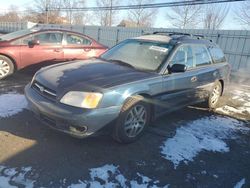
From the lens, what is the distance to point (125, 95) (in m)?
3.79

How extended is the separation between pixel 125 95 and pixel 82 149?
3.07 ft

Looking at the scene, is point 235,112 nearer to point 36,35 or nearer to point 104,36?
point 36,35

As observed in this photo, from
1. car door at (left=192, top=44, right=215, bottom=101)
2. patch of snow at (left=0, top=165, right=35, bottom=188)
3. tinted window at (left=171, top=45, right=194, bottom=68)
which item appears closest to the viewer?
patch of snow at (left=0, top=165, right=35, bottom=188)

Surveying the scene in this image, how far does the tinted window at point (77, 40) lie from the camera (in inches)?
318

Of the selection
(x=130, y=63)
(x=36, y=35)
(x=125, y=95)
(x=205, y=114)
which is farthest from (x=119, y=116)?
(x=36, y=35)

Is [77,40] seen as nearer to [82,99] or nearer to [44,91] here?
[44,91]

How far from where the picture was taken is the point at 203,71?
5.48 m

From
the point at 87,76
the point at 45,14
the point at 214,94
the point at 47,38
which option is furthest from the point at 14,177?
the point at 45,14

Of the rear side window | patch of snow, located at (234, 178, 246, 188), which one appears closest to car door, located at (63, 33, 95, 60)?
the rear side window

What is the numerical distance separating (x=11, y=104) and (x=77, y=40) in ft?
11.7

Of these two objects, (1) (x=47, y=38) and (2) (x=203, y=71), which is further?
(1) (x=47, y=38)

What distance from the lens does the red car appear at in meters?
7.12

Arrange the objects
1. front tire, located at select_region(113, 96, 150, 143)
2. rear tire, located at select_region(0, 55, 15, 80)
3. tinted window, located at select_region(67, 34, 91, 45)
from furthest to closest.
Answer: tinted window, located at select_region(67, 34, 91, 45) < rear tire, located at select_region(0, 55, 15, 80) < front tire, located at select_region(113, 96, 150, 143)

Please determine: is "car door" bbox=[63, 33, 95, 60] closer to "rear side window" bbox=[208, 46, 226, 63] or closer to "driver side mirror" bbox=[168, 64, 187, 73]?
"rear side window" bbox=[208, 46, 226, 63]
